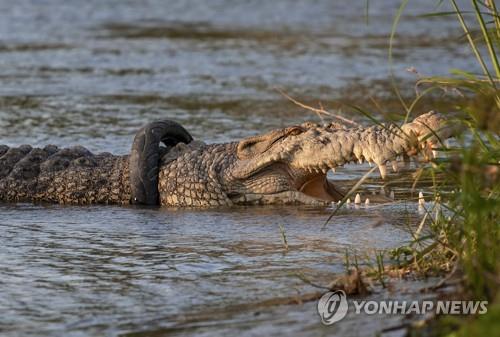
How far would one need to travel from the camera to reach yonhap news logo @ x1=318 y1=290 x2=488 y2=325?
4301mm

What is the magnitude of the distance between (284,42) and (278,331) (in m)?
12.2

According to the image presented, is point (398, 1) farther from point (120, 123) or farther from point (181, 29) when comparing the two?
point (120, 123)

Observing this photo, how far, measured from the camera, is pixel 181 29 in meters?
18.0

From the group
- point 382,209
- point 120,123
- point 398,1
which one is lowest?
point 382,209

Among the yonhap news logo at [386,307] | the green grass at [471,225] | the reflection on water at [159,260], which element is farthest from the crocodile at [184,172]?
the yonhap news logo at [386,307]

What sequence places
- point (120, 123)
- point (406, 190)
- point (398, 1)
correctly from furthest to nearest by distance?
point (398, 1) → point (120, 123) → point (406, 190)

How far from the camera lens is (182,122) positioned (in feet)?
34.6

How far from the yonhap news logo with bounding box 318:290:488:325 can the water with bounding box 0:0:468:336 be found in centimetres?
7

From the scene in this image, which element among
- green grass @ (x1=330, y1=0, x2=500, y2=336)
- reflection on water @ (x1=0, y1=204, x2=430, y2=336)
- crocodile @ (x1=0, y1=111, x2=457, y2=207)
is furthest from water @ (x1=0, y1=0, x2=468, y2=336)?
green grass @ (x1=330, y1=0, x2=500, y2=336)

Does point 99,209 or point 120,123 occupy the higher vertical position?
point 120,123

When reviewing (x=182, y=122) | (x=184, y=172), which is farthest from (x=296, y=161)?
(x=182, y=122)

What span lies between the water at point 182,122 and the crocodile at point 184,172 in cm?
23

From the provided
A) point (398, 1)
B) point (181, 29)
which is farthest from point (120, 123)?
point (398, 1)

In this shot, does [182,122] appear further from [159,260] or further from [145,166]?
[159,260]
